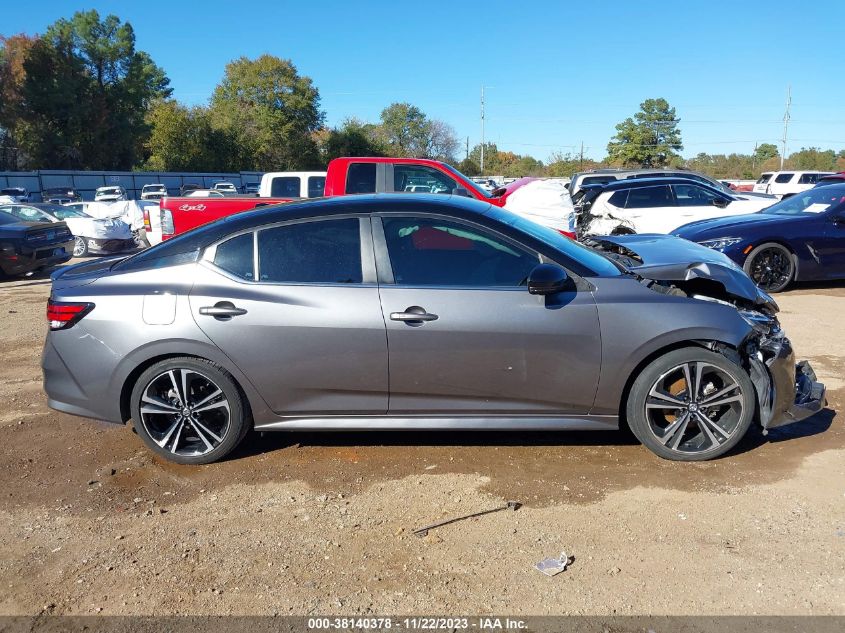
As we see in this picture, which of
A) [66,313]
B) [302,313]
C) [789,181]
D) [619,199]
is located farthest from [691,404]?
[789,181]

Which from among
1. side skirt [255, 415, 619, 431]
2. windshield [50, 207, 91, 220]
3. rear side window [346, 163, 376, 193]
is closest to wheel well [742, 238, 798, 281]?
rear side window [346, 163, 376, 193]

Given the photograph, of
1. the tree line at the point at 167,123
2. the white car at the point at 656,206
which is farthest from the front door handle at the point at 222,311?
the tree line at the point at 167,123

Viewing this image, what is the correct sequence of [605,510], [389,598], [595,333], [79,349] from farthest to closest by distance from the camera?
1. [79,349]
2. [595,333]
3. [605,510]
4. [389,598]

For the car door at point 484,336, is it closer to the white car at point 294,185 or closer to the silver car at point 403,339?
the silver car at point 403,339

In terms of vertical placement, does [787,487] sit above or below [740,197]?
below

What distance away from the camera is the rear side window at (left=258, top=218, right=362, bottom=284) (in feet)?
13.7

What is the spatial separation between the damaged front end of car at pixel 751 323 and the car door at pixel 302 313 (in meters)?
1.78

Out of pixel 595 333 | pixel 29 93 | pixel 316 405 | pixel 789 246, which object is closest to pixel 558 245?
pixel 595 333

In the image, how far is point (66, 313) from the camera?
425 centimetres

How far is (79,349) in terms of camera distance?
167 inches

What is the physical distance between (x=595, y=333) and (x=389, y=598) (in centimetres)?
192

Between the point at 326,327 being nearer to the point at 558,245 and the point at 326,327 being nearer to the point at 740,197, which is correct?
the point at 558,245

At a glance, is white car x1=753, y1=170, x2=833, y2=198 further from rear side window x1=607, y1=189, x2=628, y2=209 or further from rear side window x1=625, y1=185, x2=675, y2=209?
rear side window x1=607, y1=189, x2=628, y2=209

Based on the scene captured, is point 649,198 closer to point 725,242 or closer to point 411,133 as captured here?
point 725,242
